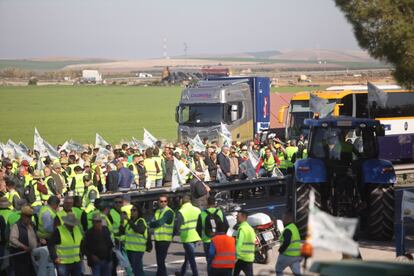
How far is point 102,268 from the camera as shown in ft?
47.2

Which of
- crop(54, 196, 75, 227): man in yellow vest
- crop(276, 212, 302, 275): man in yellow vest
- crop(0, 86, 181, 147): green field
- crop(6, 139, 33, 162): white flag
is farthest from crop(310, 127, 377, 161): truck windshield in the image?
crop(0, 86, 181, 147): green field

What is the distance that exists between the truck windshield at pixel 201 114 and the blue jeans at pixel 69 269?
21.8m

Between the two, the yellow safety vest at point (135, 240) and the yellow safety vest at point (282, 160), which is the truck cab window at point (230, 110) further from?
the yellow safety vest at point (135, 240)

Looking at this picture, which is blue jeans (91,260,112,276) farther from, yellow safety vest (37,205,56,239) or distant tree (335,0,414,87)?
distant tree (335,0,414,87)

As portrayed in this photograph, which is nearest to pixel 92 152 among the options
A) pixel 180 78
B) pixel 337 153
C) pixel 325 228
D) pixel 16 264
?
pixel 337 153

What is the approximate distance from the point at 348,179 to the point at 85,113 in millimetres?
57366

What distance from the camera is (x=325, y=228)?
7086mm

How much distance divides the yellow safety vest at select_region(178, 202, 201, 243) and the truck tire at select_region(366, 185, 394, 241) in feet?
13.9

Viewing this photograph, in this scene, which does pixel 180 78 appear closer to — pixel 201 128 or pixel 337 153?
pixel 201 128

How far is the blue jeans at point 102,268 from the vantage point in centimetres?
1423

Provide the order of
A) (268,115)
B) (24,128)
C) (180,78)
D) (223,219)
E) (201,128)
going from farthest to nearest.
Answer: (180,78) < (24,128) < (268,115) < (201,128) < (223,219)

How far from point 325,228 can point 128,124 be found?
57.1 metres

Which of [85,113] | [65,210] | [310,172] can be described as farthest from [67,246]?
[85,113]

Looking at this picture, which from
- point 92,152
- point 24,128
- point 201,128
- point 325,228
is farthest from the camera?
point 24,128
